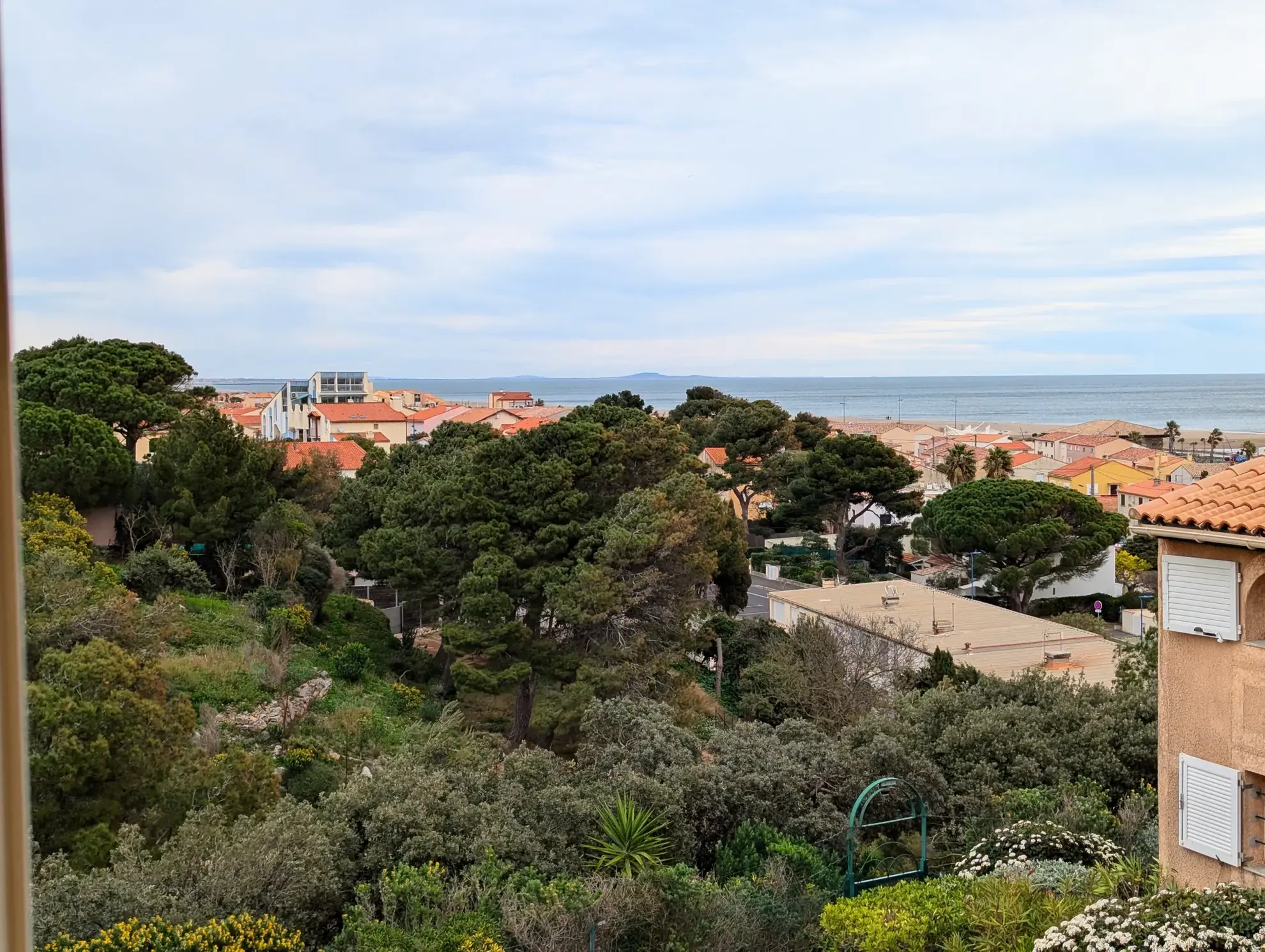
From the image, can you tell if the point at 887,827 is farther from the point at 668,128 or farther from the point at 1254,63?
the point at 1254,63

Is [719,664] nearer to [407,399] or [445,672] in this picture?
[445,672]

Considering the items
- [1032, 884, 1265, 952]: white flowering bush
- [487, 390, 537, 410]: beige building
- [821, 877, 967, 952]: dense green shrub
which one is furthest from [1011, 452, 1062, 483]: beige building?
[1032, 884, 1265, 952]: white flowering bush

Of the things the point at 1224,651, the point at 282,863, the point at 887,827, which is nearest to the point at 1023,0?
the point at 1224,651

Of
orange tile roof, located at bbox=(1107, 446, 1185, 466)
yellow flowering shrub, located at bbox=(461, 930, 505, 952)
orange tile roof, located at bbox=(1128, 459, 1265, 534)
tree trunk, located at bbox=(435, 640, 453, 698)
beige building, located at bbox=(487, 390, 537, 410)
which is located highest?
beige building, located at bbox=(487, 390, 537, 410)

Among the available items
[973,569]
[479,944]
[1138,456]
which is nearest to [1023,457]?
[1138,456]

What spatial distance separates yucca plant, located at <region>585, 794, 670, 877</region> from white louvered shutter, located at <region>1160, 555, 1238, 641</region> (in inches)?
131

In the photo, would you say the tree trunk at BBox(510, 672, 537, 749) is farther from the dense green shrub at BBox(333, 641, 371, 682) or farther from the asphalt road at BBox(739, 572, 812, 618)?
the asphalt road at BBox(739, 572, 812, 618)

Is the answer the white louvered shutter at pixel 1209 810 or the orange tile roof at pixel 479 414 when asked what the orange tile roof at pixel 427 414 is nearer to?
the orange tile roof at pixel 479 414

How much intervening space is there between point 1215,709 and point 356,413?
3934 cm

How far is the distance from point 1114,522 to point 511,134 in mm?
20695

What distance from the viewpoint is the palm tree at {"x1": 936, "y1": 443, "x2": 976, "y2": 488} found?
29031mm

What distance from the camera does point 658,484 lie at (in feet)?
44.6

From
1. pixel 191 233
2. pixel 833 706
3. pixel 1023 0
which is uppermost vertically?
pixel 1023 0

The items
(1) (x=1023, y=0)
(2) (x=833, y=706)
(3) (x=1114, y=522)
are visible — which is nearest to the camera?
(1) (x=1023, y=0)
